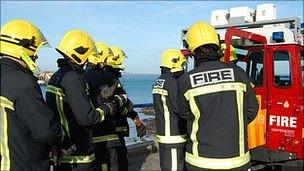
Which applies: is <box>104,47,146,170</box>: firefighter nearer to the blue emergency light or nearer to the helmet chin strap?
the helmet chin strap

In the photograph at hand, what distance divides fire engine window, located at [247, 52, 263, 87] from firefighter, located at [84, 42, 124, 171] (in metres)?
2.36

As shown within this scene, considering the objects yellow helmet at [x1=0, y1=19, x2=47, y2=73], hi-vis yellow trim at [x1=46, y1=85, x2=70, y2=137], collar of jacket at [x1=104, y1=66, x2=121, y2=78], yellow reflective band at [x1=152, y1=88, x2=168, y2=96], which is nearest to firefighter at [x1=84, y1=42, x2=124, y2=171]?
collar of jacket at [x1=104, y1=66, x2=121, y2=78]

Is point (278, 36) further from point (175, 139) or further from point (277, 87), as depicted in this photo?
point (175, 139)

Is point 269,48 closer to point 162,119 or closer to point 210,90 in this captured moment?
point 162,119

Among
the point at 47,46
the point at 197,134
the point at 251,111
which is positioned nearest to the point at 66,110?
the point at 47,46

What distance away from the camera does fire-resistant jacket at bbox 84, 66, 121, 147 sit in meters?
4.81

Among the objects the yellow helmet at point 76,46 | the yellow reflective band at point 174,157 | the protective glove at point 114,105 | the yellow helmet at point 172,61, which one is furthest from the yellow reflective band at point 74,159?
the yellow helmet at point 172,61

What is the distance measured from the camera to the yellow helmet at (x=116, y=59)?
5348 millimetres

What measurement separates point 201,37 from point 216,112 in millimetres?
668

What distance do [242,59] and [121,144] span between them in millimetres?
2497

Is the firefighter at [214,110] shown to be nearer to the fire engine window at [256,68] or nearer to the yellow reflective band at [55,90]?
the yellow reflective band at [55,90]

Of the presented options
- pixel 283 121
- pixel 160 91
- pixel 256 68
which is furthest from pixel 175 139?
pixel 256 68

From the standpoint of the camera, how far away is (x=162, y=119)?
195 inches

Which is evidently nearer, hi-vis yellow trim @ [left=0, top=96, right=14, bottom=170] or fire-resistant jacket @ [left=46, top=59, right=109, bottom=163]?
hi-vis yellow trim @ [left=0, top=96, right=14, bottom=170]
